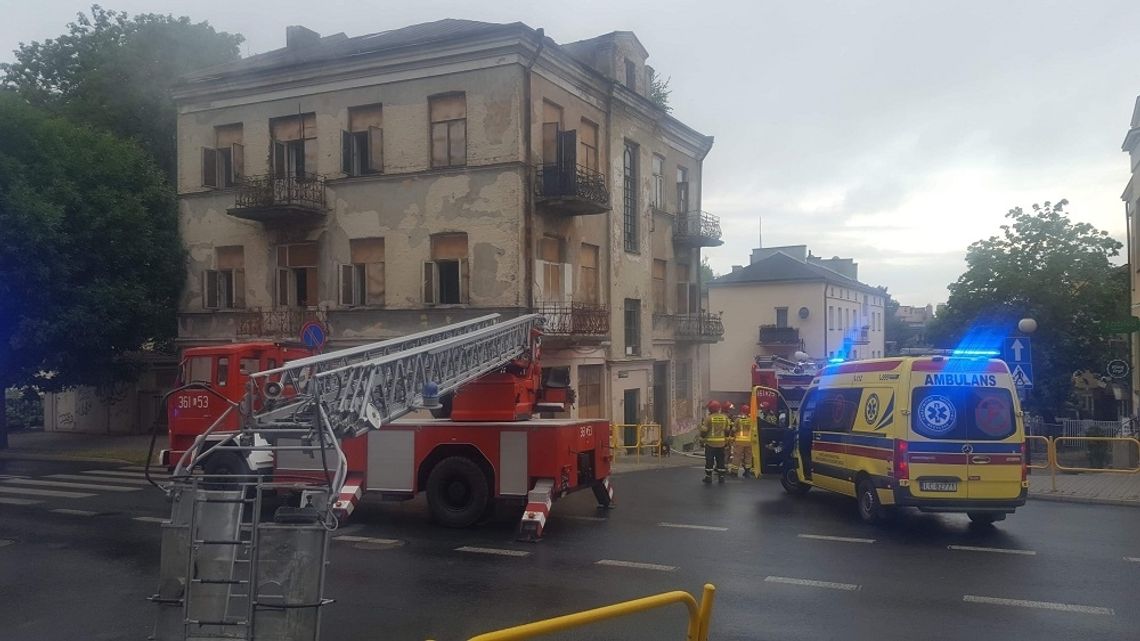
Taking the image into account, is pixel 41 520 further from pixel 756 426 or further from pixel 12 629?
pixel 756 426

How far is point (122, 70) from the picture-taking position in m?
31.4

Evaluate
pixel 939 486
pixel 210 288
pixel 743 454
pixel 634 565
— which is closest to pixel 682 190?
pixel 743 454

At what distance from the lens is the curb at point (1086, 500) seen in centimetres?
1529

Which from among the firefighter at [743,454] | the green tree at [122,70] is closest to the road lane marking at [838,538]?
the firefighter at [743,454]

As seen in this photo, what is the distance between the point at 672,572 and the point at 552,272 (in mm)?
14902

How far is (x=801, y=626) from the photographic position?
317 inches

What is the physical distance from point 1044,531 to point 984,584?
3.93 m

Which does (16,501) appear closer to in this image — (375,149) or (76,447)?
(76,447)

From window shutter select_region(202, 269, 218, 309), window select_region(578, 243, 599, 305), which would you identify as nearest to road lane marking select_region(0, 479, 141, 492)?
window shutter select_region(202, 269, 218, 309)

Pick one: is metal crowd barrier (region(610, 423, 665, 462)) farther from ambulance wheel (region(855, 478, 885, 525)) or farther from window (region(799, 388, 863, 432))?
ambulance wheel (region(855, 478, 885, 525))

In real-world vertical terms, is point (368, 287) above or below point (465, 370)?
above

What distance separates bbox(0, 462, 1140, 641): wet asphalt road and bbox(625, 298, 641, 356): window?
13.6m

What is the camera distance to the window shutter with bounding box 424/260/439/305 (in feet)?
78.4

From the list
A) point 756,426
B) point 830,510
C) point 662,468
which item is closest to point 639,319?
point 662,468
